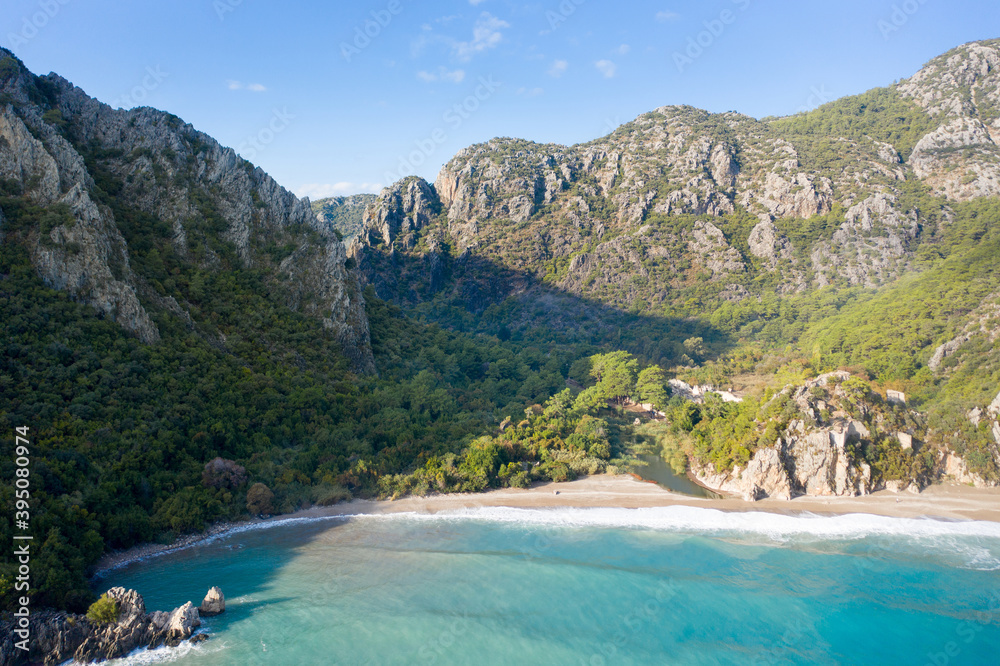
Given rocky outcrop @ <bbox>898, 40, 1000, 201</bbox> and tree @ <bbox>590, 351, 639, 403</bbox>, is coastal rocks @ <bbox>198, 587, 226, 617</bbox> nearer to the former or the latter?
tree @ <bbox>590, 351, 639, 403</bbox>

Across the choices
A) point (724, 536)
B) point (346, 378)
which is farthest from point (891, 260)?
→ point (346, 378)

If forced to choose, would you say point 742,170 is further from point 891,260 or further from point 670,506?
point 670,506

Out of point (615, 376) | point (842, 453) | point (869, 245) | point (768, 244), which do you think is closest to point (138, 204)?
point (615, 376)

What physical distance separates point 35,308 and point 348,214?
465 feet

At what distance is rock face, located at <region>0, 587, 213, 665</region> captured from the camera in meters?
16.3

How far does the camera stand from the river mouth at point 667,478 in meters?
32.5

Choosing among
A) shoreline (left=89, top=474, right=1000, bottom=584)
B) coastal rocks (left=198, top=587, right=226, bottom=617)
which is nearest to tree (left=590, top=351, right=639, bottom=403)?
shoreline (left=89, top=474, right=1000, bottom=584)

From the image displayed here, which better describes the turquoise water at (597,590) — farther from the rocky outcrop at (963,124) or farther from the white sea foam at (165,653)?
the rocky outcrop at (963,124)

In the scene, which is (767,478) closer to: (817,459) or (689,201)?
(817,459)

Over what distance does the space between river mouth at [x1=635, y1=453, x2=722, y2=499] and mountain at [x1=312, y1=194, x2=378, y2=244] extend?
128 m

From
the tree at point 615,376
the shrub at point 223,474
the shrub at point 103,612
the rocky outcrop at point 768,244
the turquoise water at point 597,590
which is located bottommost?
the turquoise water at point 597,590

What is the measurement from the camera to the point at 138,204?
42062 mm

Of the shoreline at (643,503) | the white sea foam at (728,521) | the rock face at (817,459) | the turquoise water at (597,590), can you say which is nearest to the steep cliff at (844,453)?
the rock face at (817,459)

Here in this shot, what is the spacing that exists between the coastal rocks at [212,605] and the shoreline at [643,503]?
603 cm
